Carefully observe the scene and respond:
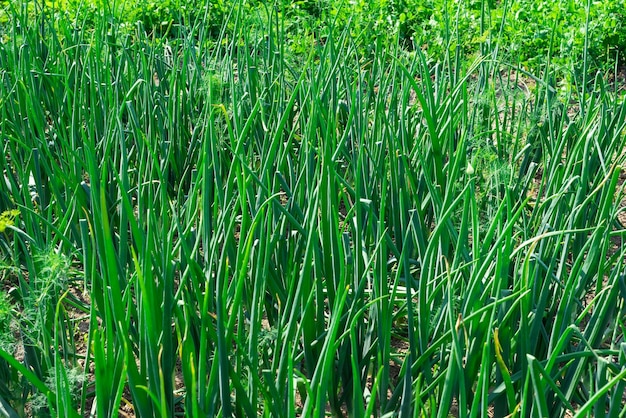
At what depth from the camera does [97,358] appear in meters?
1.04

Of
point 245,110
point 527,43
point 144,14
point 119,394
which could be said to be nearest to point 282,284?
point 119,394

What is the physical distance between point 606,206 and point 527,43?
195 centimetres

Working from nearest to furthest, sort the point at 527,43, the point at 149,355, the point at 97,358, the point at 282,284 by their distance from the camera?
1. the point at 97,358
2. the point at 149,355
3. the point at 282,284
4. the point at 527,43

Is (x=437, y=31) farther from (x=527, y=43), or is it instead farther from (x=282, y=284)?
(x=282, y=284)

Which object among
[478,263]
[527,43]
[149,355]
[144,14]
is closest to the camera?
[149,355]

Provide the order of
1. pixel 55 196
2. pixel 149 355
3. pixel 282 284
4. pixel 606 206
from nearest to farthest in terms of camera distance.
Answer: pixel 149 355, pixel 606 206, pixel 282 284, pixel 55 196

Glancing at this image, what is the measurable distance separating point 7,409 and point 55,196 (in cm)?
50

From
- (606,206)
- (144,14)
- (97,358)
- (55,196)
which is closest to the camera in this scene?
(97,358)

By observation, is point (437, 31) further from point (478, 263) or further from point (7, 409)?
point (7, 409)

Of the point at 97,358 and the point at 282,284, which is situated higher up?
the point at 97,358

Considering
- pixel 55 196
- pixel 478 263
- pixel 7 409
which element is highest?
pixel 478 263

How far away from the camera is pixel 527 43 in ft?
10.5

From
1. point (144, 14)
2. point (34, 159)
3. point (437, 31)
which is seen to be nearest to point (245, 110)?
point (34, 159)

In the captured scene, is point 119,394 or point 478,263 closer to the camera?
point 119,394
